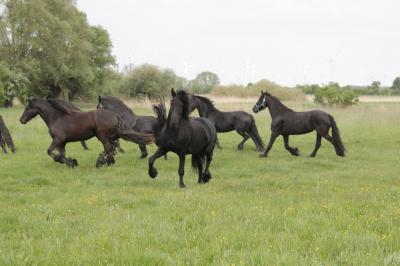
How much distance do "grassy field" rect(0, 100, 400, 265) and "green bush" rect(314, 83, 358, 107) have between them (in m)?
26.1

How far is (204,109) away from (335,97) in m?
25.7

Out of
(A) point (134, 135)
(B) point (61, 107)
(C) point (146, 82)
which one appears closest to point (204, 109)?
(A) point (134, 135)

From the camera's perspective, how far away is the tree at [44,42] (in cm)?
4956

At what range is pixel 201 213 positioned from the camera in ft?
23.3

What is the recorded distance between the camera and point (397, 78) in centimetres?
9281

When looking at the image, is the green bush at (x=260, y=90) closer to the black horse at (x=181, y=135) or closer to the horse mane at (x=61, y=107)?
the horse mane at (x=61, y=107)

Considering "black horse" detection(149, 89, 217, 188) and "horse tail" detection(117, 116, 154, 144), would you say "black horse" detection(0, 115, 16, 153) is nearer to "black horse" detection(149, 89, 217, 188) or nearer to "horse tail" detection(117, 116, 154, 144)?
"horse tail" detection(117, 116, 154, 144)

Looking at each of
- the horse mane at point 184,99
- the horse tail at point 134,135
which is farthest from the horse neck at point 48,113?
the horse mane at point 184,99

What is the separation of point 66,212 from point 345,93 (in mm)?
35727

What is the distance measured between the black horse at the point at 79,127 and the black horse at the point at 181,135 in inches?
108

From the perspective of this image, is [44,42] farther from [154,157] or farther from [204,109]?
[154,157]

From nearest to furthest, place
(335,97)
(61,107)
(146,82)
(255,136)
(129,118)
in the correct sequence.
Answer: (61,107), (129,118), (255,136), (335,97), (146,82)

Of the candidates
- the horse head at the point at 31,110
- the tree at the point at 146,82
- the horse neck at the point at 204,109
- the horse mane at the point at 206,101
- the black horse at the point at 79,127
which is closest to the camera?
the black horse at the point at 79,127

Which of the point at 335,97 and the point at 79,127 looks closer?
the point at 79,127
